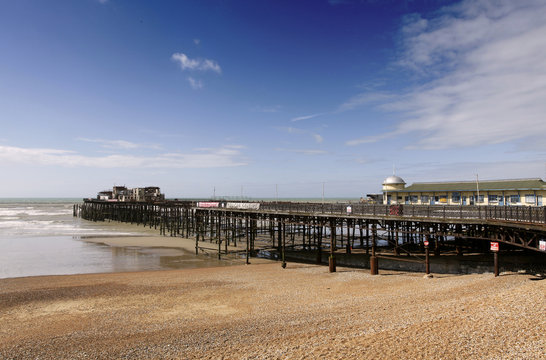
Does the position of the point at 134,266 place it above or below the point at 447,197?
below

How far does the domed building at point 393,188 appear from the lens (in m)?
40.3

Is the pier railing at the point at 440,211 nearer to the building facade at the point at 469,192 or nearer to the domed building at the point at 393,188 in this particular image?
the building facade at the point at 469,192

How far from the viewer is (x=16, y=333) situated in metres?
14.3

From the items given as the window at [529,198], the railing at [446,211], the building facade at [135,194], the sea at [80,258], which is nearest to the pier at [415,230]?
the railing at [446,211]

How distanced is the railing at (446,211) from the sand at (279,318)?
387 cm

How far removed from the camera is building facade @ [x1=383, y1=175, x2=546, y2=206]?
97.4 feet

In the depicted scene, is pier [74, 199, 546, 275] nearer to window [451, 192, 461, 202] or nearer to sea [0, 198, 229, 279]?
window [451, 192, 461, 202]

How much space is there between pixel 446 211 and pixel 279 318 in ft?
49.0

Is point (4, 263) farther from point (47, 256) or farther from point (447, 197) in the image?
point (447, 197)

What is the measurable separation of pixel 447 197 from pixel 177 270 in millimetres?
30681

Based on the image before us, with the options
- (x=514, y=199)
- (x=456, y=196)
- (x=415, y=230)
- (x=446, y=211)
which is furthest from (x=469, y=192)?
(x=446, y=211)

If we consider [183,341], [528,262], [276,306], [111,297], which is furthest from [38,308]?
[528,262]

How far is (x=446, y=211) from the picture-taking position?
879 inches

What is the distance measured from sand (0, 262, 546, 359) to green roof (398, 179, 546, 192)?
14.4 metres
